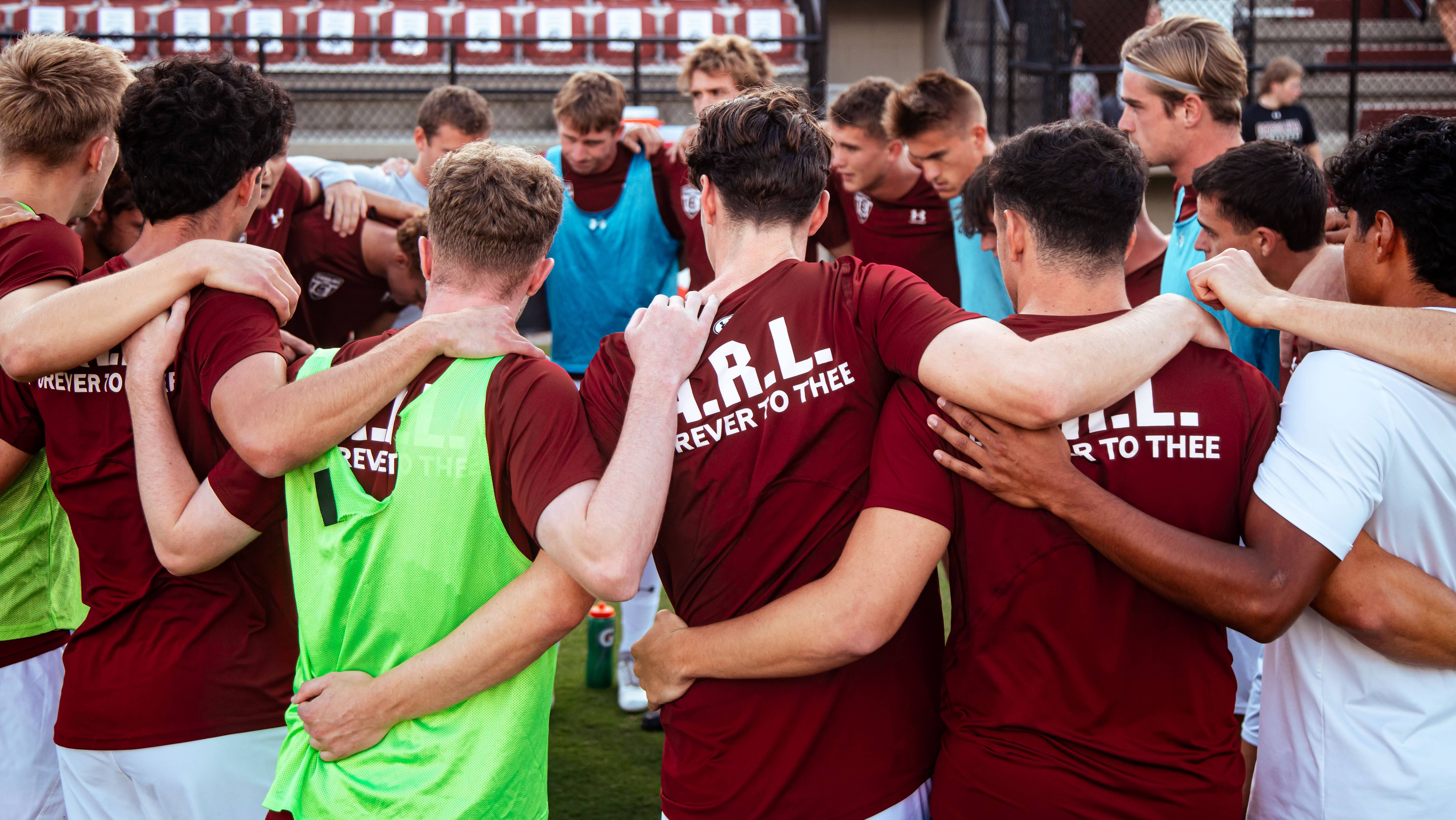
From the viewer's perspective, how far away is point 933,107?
15.6ft

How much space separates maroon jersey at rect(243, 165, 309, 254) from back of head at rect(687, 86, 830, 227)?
2665 mm

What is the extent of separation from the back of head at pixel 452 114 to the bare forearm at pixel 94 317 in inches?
136

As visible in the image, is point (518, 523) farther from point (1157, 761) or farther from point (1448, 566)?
point (1448, 566)

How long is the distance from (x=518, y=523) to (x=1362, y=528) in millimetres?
1655

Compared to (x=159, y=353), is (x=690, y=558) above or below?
below

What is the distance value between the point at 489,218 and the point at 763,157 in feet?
1.89

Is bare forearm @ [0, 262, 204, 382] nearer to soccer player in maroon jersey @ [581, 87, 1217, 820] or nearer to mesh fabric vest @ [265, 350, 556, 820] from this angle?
mesh fabric vest @ [265, 350, 556, 820]

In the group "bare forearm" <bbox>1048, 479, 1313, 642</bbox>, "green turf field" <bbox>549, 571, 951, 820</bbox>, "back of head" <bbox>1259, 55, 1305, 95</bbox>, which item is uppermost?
"back of head" <bbox>1259, 55, 1305, 95</bbox>

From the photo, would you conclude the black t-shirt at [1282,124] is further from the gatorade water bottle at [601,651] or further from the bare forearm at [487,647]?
the bare forearm at [487,647]

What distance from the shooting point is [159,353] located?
2.23 metres

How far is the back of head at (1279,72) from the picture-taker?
9367 mm

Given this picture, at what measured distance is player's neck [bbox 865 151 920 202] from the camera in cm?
509

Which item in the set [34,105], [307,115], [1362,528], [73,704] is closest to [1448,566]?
[1362,528]

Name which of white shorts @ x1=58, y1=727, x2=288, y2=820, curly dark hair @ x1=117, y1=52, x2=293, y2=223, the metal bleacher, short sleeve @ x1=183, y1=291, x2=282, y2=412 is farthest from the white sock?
the metal bleacher
